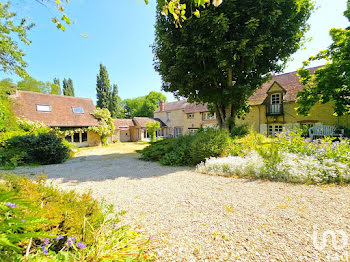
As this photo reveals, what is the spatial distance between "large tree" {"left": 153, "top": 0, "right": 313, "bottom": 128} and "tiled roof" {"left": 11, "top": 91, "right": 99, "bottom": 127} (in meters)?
12.1

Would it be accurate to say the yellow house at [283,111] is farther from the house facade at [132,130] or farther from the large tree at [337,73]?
the house facade at [132,130]

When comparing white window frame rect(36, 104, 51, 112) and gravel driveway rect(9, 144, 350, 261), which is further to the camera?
white window frame rect(36, 104, 51, 112)

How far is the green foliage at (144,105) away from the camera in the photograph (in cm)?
4435

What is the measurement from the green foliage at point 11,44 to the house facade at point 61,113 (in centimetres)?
757

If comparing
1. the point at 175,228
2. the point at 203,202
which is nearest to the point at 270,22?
the point at 203,202

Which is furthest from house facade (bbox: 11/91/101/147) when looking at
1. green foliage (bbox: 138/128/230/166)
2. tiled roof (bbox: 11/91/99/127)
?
green foliage (bbox: 138/128/230/166)

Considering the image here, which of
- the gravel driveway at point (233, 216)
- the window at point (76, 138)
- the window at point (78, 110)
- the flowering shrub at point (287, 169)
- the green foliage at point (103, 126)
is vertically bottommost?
the gravel driveway at point (233, 216)

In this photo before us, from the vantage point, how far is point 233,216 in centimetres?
266

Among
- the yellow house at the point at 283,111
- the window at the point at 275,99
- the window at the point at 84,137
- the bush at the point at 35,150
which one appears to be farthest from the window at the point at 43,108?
the window at the point at 275,99

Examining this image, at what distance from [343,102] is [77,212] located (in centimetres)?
1625

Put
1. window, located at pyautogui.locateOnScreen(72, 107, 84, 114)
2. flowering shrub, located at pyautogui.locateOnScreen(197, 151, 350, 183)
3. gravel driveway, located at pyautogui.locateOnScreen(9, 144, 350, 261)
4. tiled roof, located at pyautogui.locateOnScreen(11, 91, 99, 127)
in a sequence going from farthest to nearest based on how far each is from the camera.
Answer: window, located at pyautogui.locateOnScreen(72, 107, 84, 114)
tiled roof, located at pyautogui.locateOnScreen(11, 91, 99, 127)
flowering shrub, located at pyautogui.locateOnScreen(197, 151, 350, 183)
gravel driveway, located at pyautogui.locateOnScreen(9, 144, 350, 261)

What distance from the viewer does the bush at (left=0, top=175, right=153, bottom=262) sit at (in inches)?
53.9

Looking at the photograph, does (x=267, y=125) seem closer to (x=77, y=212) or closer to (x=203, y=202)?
(x=203, y=202)

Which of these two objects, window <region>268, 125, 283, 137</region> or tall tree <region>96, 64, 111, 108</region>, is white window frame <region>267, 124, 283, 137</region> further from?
tall tree <region>96, 64, 111, 108</region>
